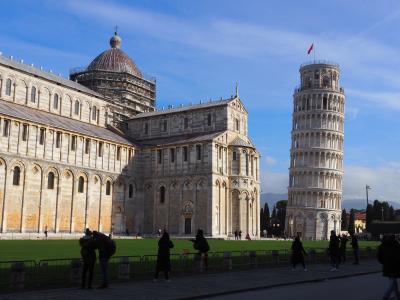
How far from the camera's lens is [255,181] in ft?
221

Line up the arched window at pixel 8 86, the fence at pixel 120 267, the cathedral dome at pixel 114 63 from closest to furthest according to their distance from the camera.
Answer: the fence at pixel 120 267 → the arched window at pixel 8 86 → the cathedral dome at pixel 114 63

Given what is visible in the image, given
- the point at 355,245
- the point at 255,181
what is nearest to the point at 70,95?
the point at 255,181

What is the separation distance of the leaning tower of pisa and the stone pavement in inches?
2902

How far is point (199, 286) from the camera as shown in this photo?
16469mm

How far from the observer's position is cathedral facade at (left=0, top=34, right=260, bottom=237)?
53250mm

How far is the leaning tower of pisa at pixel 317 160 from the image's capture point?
314 ft

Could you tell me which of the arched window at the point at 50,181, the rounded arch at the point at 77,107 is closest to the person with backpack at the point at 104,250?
the arched window at the point at 50,181

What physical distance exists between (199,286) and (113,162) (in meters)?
48.5

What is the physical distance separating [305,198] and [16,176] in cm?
5863

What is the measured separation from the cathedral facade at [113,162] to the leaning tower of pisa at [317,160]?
101 feet

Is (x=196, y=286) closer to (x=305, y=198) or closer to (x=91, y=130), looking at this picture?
(x=91, y=130)

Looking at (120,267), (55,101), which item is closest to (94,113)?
(55,101)

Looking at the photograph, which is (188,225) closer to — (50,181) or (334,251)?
(50,181)

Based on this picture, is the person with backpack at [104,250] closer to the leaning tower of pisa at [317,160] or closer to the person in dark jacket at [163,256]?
the person in dark jacket at [163,256]
